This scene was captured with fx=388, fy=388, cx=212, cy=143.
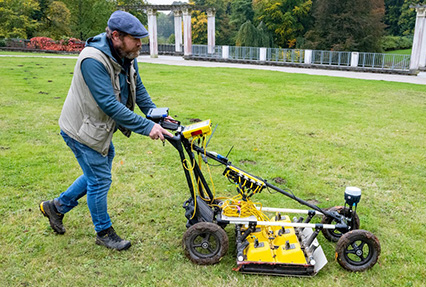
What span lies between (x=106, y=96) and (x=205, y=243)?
165cm

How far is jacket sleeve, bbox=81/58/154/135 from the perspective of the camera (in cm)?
330

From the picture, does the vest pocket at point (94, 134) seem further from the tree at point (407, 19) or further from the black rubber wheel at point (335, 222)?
the tree at point (407, 19)

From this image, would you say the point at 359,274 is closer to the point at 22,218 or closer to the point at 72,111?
the point at 72,111

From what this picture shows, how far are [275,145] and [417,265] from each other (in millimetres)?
3874

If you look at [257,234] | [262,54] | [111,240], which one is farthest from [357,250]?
[262,54]

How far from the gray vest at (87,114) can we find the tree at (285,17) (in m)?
44.2

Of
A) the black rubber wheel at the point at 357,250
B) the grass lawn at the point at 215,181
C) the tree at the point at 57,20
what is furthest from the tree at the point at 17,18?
the black rubber wheel at the point at 357,250

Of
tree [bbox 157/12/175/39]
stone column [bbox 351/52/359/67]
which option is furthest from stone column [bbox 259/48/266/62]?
tree [bbox 157/12/175/39]

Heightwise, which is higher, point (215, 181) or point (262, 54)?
point (262, 54)

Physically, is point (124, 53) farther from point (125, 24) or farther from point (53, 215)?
point (53, 215)

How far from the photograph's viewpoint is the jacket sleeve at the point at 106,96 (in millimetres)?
3305

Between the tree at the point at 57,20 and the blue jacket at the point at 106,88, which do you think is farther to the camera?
the tree at the point at 57,20

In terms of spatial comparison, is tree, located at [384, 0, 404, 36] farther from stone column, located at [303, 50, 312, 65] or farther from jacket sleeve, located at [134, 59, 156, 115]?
jacket sleeve, located at [134, 59, 156, 115]

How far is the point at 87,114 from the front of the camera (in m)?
3.48
